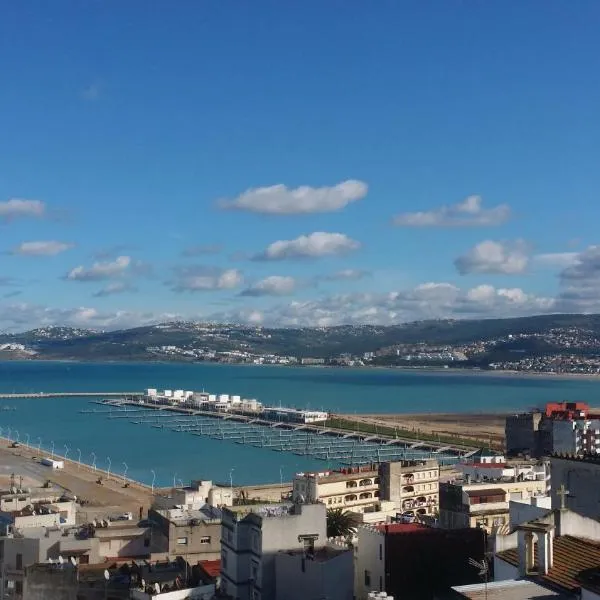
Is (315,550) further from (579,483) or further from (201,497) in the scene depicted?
(201,497)

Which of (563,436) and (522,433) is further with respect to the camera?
(522,433)

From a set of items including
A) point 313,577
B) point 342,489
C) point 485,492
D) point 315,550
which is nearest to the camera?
point 313,577

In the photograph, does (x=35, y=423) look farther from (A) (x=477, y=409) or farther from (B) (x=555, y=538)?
(B) (x=555, y=538)

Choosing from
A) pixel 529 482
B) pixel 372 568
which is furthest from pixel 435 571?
pixel 529 482

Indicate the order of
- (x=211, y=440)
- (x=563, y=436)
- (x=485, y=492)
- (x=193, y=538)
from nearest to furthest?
(x=193, y=538)
(x=485, y=492)
(x=563, y=436)
(x=211, y=440)

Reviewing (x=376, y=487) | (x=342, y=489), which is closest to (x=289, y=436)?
(x=376, y=487)

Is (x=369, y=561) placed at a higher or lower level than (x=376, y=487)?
higher

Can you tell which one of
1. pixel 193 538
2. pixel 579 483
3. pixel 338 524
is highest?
pixel 579 483

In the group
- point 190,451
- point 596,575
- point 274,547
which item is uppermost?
point 596,575
